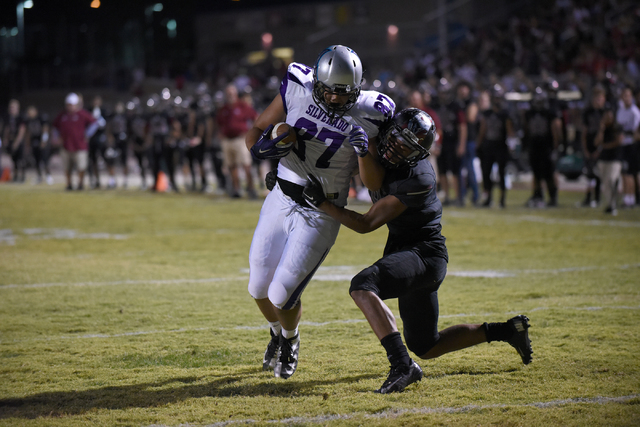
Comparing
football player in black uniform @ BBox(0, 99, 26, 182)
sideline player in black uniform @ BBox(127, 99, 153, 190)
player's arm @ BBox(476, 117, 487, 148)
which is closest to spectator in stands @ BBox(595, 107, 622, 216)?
player's arm @ BBox(476, 117, 487, 148)

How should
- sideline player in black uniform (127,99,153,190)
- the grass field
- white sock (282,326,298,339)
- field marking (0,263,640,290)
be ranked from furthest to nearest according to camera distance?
sideline player in black uniform (127,99,153,190) < field marking (0,263,640,290) < white sock (282,326,298,339) < the grass field

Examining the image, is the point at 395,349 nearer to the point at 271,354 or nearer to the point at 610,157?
the point at 271,354

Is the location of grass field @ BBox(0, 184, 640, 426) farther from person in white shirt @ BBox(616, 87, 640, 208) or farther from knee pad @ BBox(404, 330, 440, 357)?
person in white shirt @ BBox(616, 87, 640, 208)

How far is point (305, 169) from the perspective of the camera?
4.04 metres

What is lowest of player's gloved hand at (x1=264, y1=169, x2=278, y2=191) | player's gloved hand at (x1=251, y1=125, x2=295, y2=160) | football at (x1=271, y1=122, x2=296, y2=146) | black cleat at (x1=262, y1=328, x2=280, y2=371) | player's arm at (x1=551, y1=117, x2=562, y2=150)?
black cleat at (x1=262, y1=328, x2=280, y2=371)

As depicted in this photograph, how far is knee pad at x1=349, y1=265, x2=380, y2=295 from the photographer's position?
359 centimetres

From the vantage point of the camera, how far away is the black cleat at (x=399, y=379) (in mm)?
3561

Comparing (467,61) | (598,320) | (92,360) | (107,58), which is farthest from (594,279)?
(107,58)

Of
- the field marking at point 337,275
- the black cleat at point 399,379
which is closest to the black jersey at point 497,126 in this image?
the field marking at point 337,275

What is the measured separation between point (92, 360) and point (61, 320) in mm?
1076

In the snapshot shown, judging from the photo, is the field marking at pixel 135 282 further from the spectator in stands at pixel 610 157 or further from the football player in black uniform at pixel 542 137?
the football player in black uniform at pixel 542 137

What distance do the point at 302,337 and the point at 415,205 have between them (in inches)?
56.5

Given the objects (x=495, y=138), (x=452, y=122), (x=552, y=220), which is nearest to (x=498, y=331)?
(x=552, y=220)

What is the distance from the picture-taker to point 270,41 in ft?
122
